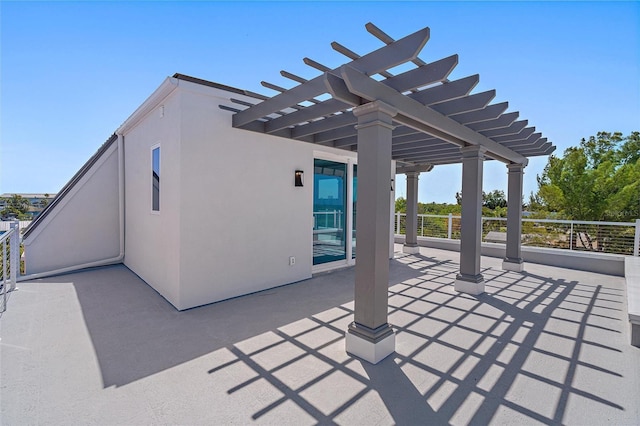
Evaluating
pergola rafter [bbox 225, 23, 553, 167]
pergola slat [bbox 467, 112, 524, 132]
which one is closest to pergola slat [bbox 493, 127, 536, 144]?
pergola rafter [bbox 225, 23, 553, 167]

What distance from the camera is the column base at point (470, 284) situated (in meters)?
5.26

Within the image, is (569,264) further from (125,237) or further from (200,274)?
(125,237)

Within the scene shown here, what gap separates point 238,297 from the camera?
495 cm

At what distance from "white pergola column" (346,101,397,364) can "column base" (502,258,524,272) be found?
5.60 m

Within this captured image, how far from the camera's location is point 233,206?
4.82 metres

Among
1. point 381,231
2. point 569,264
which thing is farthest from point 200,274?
point 569,264

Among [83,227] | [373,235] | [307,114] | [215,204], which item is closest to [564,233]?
[373,235]

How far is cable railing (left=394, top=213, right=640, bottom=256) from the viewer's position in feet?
23.8

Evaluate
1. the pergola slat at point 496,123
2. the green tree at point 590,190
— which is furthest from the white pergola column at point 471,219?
the green tree at point 590,190

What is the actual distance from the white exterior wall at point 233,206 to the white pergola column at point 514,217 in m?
5.19

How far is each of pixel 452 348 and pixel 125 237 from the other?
7.82 m

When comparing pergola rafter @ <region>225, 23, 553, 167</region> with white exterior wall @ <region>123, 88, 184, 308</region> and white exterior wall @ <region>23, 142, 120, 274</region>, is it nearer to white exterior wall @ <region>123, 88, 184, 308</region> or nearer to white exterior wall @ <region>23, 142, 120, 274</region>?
white exterior wall @ <region>123, 88, 184, 308</region>

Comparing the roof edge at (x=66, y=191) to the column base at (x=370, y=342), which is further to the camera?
the roof edge at (x=66, y=191)

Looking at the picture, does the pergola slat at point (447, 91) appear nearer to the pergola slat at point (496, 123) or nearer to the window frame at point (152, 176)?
the pergola slat at point (496, 123)
